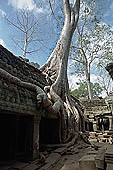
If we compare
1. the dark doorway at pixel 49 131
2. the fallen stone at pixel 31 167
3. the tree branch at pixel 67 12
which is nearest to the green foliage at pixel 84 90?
the tree branch at pixel 67 12

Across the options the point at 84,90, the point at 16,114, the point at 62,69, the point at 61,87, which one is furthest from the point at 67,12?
the point at 84,90

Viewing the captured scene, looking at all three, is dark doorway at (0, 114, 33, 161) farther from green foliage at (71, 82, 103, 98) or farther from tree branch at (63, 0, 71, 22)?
green foliage at (71, 82, 103, 98)

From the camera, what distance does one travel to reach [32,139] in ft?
14.1

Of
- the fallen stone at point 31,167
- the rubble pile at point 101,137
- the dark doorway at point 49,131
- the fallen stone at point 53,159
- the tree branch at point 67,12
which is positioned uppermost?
the tree branch at point 67,12

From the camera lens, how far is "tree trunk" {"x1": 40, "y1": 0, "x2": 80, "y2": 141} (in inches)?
285

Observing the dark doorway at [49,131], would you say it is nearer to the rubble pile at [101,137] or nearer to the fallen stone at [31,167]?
the fallen stone at [31,167]

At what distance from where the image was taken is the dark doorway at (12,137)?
4.32 metres

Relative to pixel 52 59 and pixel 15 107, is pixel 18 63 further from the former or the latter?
pixel 52 59

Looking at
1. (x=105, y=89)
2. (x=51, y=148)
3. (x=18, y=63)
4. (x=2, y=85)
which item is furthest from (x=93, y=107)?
(x=105, y=89)

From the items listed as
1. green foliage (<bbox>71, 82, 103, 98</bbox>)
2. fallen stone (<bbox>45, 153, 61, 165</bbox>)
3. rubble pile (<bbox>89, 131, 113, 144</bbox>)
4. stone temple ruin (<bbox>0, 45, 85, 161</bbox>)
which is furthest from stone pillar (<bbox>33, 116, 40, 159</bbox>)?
green foliage (<bbox>71, 82, 103, 98</bbox>)

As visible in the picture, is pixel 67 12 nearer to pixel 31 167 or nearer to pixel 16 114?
pixel 16 114

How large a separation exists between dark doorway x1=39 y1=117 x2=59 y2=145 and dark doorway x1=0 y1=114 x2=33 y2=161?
186 cm

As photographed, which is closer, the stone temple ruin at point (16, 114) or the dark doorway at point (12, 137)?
the stone temple ruin at point (16, 114)

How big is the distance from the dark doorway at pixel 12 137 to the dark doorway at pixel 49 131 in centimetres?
186
